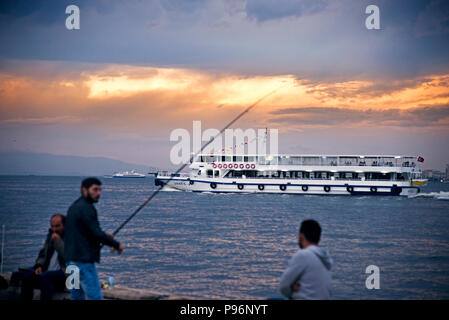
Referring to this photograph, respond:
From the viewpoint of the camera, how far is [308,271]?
4.14 meters

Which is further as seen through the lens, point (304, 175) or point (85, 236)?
point (304, 175)

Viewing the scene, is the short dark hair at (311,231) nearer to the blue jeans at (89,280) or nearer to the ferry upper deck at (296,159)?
the blue jeans at (89,280)

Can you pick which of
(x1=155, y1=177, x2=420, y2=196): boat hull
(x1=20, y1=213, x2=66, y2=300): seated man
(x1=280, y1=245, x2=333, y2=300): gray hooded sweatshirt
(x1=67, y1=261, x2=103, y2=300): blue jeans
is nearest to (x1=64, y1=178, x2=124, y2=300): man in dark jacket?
(x1=67, y1=261, x2=103, y2=300): blue jeans

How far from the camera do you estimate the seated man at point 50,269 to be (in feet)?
19.0

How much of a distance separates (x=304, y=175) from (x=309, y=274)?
2156 inches

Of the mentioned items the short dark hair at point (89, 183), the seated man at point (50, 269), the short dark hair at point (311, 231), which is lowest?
the seated man at point (50, 269)

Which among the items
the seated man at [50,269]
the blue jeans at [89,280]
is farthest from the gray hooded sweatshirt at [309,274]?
the seated man at [50,269]

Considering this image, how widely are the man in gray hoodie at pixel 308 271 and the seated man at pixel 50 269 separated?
119 inches

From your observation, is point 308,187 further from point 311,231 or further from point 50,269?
point 311,231

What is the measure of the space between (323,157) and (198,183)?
15886 mm

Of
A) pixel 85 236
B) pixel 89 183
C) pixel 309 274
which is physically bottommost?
pixel 309 274

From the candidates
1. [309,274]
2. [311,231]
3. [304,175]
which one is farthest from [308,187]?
[309,274]
